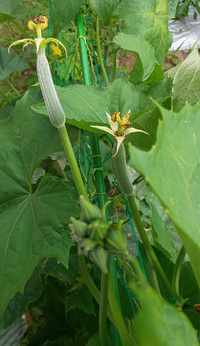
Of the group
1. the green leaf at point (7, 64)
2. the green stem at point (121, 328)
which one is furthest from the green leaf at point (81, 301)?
the green leaf at point (7, 64)

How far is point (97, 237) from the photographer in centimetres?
33

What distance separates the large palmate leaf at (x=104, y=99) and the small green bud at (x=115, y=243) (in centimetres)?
49

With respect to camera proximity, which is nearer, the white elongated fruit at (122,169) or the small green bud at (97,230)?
the small green bud at (97,230)

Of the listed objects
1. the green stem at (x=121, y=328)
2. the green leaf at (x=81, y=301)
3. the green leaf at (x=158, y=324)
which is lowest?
the green leaf at (x=81, y=301)

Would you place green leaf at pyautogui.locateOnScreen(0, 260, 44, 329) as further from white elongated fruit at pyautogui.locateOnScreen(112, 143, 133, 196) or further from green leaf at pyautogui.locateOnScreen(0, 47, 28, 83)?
green leaf at pyautogui.locateOnScreen(0, 47, 28, 83)

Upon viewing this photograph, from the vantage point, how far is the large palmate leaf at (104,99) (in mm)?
806

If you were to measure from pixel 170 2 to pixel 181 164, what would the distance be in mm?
1103

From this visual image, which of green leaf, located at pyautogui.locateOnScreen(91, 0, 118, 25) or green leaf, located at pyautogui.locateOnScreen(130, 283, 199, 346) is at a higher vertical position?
green leaf, located at pyautogui.locateOnScreen(91, 0, 118, 25)

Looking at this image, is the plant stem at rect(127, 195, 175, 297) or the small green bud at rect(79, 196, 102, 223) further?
the plant stem at rect(127, 195, 175, 297)

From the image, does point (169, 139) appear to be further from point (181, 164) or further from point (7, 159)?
point (7, 159)

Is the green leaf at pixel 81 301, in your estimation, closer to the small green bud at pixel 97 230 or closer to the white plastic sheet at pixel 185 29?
the small green bud at pixel 97 230

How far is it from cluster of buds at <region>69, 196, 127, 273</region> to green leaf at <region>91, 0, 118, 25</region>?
3.19 ft

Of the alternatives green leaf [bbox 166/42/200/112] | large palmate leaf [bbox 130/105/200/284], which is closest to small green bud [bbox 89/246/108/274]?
large palmate leaf [bbox 130/105/200/284]

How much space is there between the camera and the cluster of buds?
0.32 metres
